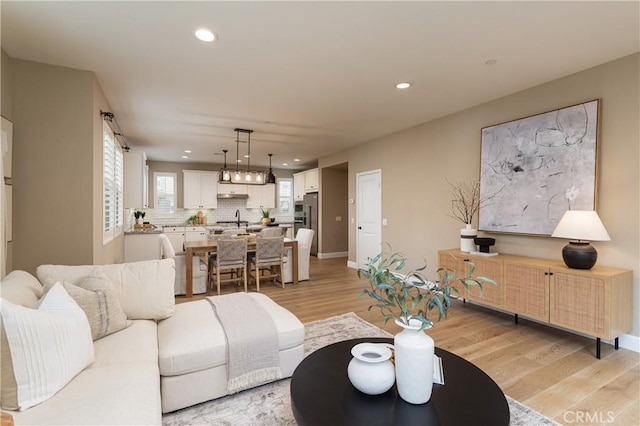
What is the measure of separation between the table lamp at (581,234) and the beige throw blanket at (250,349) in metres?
2.80

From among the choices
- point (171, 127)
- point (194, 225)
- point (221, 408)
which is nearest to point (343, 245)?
point (194, 225)

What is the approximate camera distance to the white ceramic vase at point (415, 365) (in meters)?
1.38

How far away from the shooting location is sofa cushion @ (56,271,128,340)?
6.37 feet

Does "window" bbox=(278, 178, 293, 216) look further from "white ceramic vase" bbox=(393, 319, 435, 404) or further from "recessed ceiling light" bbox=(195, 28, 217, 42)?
"white ceramic vase" bbox=(393, 319, 435, 404)

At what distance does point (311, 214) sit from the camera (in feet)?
27.3

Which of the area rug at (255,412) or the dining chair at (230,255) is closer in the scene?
the area rug at (255,412)

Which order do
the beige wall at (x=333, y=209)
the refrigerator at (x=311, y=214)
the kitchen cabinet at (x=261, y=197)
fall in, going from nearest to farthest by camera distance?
1. the beige wall at (x=333, y=209)
2. the refrigerator at (x=311, y=214)
3. the kitchen cabinet at (x=261, y=197)

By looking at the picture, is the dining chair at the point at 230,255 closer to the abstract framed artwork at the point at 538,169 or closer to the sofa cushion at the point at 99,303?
the sofa cushion at the point at 99,303

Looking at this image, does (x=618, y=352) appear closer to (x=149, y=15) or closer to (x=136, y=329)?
(x=136, y=329)

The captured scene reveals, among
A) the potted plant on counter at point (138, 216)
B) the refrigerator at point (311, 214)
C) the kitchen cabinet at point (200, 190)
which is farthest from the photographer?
the kitchen cabinet at point (200, 190)

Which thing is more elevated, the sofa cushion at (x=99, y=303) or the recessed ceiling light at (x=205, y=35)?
the recessed ceiling light at (x=205, y=35)

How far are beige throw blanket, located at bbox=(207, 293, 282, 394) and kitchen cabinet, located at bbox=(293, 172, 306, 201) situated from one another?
21.9 feet

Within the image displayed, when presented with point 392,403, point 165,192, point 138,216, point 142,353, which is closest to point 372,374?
point 392,403

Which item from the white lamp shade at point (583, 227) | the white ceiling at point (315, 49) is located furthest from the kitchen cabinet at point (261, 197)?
the white lamp shade at point (583, 227)
